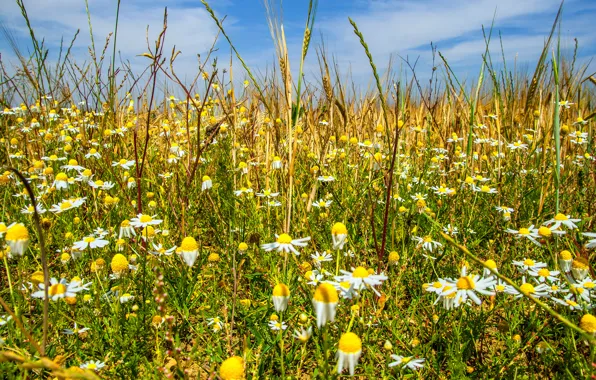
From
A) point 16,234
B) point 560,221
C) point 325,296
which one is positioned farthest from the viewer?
point 560,221

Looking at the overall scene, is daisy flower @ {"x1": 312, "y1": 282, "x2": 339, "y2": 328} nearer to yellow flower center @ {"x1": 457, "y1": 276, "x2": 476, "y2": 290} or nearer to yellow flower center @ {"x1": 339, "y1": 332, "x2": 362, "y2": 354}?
yellow flower center @ {"x1": 339, "y1": 332, "x2": 362, "y2": 354}

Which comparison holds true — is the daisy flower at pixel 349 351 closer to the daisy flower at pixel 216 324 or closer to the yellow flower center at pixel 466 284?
the yellow flower center at pixel 466 284

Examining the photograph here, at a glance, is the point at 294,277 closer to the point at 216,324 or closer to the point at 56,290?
the point at 216,324

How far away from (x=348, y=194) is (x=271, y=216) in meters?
0.55

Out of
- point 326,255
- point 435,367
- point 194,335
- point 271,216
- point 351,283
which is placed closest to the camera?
point 351,283

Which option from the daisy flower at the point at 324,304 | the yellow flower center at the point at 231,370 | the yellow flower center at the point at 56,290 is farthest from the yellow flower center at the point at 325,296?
the yellow flower center at the point at 56,290

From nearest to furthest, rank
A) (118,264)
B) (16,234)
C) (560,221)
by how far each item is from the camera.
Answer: (16,234) < (118,264) < (560,221)

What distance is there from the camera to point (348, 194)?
8.30 feet

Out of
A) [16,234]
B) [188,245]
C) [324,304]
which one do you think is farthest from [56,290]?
[324,304]

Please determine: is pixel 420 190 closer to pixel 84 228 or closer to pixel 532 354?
pixel 532 354

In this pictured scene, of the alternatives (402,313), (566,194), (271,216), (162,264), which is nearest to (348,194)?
(271,216)

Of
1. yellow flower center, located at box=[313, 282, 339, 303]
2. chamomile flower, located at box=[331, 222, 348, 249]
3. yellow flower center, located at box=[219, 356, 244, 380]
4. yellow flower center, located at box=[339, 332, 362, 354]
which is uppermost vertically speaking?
chamomile flower, located at box=[331, 222, 348, 249]

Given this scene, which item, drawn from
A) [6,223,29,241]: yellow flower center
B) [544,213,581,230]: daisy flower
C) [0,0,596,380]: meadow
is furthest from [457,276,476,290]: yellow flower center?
[6,223,29,241]: yellow flower center

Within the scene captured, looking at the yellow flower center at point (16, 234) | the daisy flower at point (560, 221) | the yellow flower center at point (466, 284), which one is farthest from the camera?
the daisy flower at point (560, 221)
